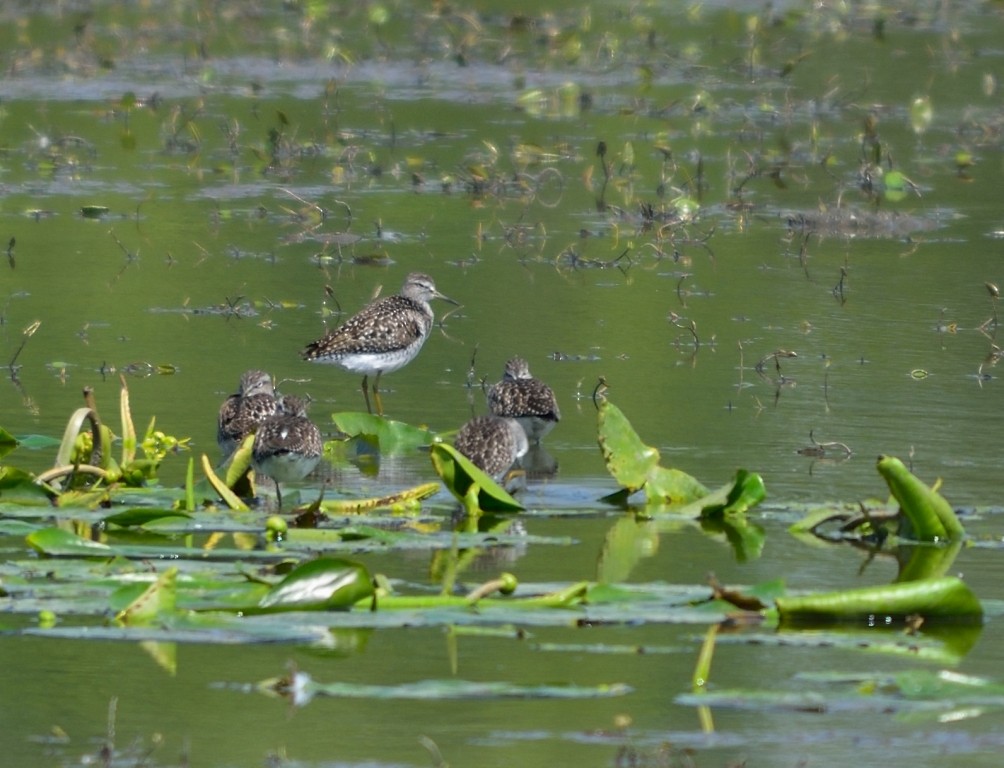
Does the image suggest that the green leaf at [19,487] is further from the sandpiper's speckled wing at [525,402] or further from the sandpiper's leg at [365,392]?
the sandpiper's leg at [365,392]

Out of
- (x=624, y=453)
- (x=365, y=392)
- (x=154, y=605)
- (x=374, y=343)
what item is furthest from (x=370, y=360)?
(x=154, y=605)

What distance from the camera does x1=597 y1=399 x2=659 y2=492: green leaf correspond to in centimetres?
889

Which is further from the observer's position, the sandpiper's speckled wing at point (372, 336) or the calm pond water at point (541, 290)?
the sandpiper's speckled wing at point (372, 336)

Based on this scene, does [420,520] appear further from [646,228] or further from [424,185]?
[424,185]

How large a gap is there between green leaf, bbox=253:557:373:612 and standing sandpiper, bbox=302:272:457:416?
4.73 metres

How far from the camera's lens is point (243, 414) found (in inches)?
392

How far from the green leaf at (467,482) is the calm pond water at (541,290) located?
0.20 metres

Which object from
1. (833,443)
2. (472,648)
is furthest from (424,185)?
(472,648)

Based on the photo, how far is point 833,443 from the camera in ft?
31.9

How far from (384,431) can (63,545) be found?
2842 mm

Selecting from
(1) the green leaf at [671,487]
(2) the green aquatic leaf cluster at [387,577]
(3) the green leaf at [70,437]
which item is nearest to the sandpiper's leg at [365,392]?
(2) the green aquatic leaf cluster at [387,577]

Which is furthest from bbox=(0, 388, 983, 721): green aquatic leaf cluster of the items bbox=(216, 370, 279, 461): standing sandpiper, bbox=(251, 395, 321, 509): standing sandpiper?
bbox=(216, 370, 279, 461): standing sandpiper

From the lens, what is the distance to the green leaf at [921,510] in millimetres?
8000

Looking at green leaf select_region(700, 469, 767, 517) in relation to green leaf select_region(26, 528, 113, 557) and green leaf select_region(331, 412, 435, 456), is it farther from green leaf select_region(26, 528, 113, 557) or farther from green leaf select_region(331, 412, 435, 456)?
green leaf select_region(26, 528, 113, 557)
